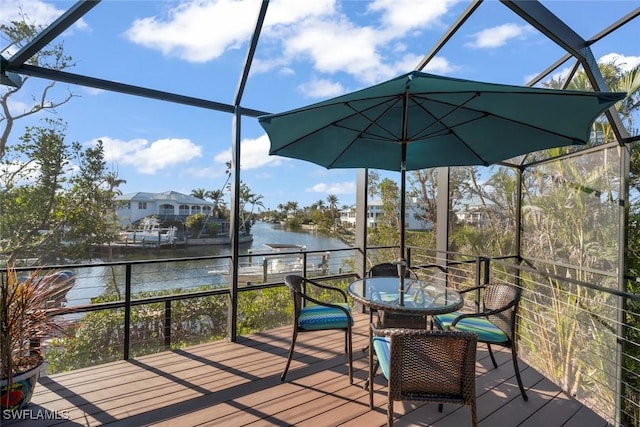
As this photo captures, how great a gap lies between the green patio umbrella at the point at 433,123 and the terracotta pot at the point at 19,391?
2324mm

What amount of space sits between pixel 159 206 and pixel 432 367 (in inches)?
461

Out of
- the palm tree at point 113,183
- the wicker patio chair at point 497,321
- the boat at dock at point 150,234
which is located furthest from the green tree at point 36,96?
the wicker patio chair at point 497,321

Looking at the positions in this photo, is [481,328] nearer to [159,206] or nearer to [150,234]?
[150,234]

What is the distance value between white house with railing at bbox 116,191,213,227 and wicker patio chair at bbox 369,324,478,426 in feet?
32.6

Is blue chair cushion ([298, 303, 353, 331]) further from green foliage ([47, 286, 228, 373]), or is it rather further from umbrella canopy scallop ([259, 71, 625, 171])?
green foliage ([47, 286, 228, 373])

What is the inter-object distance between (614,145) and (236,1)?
4.87m

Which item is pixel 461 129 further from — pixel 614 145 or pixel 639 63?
pixel 639 63

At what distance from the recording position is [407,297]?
241 cm

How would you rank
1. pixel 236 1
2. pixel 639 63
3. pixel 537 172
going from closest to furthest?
pixel 236 1 → pixel 639 63 → pixel 537 172

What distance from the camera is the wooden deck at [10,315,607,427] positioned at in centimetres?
210

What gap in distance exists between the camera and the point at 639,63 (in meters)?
4.59

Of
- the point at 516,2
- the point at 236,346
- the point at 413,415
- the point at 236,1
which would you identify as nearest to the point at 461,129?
the point at 516,2

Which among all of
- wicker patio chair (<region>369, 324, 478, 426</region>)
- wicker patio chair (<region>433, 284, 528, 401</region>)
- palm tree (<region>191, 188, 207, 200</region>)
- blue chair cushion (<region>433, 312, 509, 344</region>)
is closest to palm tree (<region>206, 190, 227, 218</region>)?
palm tree (<region>191, 188, 207, 200</region>)

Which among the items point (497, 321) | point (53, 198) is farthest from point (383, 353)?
point (53, 198)
